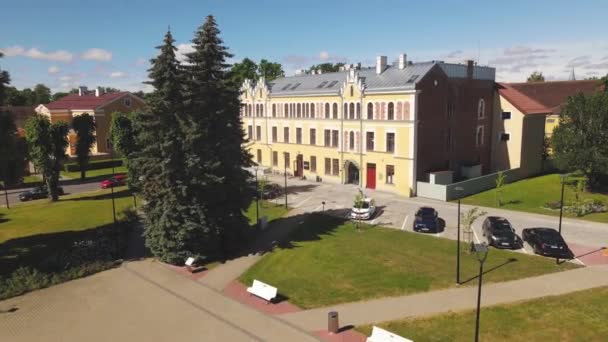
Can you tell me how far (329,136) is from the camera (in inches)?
1938

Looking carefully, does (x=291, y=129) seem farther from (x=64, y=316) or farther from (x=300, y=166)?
(x=64, y=316)

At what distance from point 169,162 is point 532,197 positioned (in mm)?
31839

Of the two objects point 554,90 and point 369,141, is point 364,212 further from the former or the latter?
point 554,90

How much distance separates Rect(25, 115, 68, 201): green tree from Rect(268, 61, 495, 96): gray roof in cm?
2522

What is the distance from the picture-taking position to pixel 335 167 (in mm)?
49031

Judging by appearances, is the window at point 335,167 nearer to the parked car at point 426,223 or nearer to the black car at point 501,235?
the parked car at point 426,223

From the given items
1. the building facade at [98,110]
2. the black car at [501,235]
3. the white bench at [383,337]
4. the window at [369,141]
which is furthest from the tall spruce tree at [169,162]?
the building facade at [98,110]

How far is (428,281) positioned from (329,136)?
29.2m

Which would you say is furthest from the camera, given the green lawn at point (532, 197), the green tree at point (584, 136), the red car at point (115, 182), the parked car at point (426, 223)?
the red car at point (115, 182)

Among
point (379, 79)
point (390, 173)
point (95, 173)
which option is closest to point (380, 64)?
point (379, 79)

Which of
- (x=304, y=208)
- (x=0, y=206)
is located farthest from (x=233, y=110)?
(x=0, y=206)

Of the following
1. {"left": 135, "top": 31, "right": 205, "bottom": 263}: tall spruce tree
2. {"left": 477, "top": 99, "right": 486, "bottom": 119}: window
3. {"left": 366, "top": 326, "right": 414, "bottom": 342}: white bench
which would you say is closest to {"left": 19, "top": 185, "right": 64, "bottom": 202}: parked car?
{"left": 135, "top": 31, "right": 205, "bottom": 263}: tall spruce tree

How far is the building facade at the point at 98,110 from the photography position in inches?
2849

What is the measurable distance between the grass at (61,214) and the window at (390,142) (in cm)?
2531
